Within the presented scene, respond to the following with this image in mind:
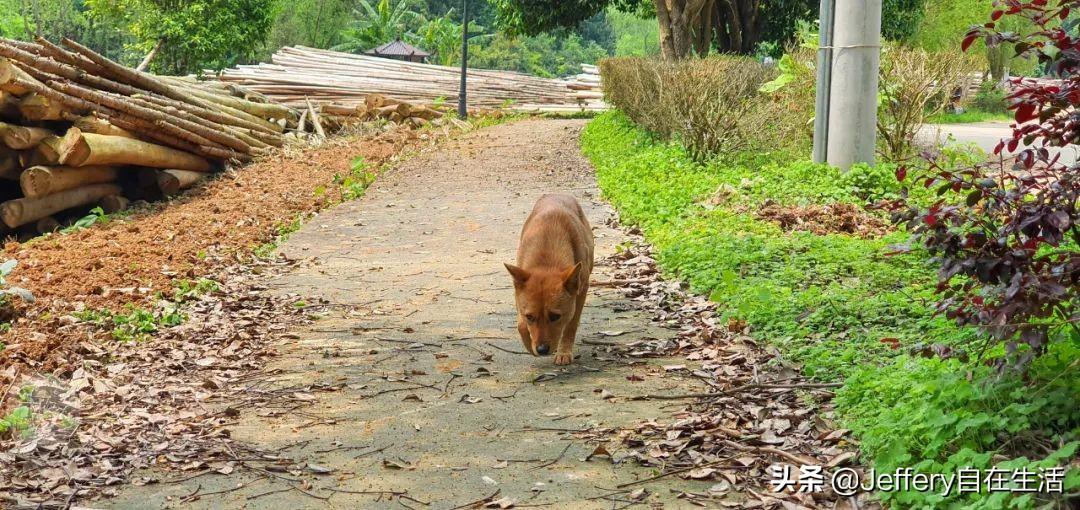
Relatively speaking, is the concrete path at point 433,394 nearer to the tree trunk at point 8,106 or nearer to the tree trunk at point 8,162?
the tree trunk at point 8,106

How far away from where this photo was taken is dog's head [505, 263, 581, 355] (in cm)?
673

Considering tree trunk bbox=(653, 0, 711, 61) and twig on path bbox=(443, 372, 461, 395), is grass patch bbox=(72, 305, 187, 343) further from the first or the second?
tree trunk bbox=(653, 0, 711, 61)

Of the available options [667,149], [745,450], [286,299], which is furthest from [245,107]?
[745,450]

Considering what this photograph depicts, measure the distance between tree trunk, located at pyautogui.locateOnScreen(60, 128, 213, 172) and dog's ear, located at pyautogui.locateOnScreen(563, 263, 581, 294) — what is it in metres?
9.32

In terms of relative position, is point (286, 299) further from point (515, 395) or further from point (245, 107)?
point (245, 107)

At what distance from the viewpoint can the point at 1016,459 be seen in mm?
4035

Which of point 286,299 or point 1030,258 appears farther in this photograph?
point 286,299

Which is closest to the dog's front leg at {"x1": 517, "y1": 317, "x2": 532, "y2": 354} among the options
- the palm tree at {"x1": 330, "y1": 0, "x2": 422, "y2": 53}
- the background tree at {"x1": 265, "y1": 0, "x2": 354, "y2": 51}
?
the palm tree at {"x1": 330, "y1": 0, "x2": 422, "y2": 53}

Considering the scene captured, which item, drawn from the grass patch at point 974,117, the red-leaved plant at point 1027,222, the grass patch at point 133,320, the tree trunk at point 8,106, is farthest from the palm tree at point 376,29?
the red-leaved plant at point 1027,222

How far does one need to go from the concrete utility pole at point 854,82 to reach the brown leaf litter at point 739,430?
6.61 meters

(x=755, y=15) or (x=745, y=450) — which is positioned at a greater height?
(x=755, y=15)

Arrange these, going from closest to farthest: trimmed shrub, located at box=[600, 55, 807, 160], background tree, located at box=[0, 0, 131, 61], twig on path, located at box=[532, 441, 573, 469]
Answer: twig on path, located at box=[532, 441, 573, 469] < trimmed shrub, located at box=[600, 55, 807, 160] < background tree, located at box=[0, 0, 131, 61]

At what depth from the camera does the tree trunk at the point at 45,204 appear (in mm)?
13594

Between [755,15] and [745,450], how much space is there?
28.5 m
